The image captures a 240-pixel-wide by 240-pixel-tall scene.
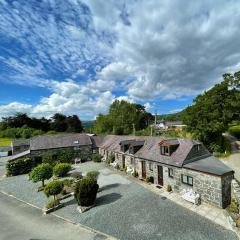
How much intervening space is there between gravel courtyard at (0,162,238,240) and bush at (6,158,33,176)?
925cm

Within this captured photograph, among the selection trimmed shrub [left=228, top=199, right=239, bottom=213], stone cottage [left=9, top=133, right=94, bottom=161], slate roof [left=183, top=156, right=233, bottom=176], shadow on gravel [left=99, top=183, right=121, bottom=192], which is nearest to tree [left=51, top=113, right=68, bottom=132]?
stone cottage [left=9, top=133, right=94, bottom=161]

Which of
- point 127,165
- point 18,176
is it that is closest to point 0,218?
point 18,176

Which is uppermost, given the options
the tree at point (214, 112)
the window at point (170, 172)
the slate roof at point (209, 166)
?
the tree at point (214, 112)

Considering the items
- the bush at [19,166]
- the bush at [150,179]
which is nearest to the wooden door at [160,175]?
the bush at [150,179]

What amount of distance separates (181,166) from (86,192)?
9.09 metres

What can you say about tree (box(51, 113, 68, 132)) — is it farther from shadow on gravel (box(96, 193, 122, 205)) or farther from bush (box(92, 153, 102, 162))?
shadow on gravel (box(96, 193, 122, 205))

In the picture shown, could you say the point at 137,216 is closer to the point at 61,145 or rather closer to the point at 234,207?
the point at 234,207

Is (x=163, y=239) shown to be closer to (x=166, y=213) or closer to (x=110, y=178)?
(x=166, y=213)

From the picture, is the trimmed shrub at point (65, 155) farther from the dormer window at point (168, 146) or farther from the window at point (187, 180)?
the window at point (187, 180)

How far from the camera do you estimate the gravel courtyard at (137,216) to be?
511 inches

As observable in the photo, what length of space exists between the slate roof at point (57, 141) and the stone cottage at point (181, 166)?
12.5 m

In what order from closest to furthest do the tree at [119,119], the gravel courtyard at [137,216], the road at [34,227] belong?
the gravel courtyard at [137,216] < the road at [34,227] < the tree at [119,119]

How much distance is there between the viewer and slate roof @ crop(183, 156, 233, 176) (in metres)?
16.4

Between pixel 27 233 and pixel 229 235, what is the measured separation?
540 inches
